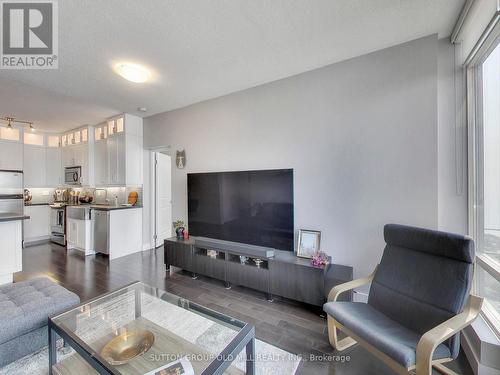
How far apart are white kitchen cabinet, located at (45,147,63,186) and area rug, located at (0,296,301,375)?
5.54m

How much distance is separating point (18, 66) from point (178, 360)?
11.4 feet

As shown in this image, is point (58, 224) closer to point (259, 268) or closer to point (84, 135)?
point (84, 135)

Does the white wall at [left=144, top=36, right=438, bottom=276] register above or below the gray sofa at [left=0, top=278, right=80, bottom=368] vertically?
above

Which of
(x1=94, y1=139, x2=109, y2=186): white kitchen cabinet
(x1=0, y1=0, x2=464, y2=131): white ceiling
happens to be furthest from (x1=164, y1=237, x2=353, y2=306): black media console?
(x1=94, y1=139, x2=109, y2=186): white kitchen cabinet

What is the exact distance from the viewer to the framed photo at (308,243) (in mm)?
2461

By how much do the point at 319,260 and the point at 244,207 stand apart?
1.11 m

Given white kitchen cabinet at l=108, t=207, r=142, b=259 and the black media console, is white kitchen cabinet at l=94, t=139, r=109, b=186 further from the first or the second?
the black media console

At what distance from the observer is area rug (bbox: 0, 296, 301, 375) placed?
1.52 m

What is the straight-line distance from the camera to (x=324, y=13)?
1.78 meters

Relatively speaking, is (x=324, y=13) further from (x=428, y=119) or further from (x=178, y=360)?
(x=178, y=360)

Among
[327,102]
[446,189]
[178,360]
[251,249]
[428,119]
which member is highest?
[327,102]

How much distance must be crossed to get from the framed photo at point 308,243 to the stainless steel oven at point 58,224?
5.21m

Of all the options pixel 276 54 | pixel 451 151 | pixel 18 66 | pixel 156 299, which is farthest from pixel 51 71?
pixel 451 151

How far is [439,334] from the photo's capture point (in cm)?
122
